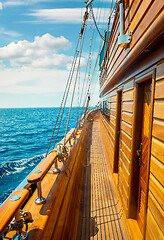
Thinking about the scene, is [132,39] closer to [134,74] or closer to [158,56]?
[134,74]

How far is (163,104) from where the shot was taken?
1267mm

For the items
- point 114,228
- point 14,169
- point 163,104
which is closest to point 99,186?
point 114,228

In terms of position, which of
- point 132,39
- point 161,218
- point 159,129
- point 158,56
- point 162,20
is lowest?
point 161,218

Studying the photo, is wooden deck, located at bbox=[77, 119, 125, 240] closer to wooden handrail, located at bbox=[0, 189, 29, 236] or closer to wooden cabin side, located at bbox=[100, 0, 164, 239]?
wooden cabin side, located at bbox=[100, 0, 164, 239]

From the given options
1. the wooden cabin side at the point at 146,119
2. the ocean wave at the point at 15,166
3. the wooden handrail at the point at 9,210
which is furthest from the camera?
the ocean wave at the point at 15,166

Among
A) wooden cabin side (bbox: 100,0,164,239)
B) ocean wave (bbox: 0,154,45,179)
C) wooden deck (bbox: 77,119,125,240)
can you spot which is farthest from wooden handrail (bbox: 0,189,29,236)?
ocean wave (bbox: 0,154,45,179)

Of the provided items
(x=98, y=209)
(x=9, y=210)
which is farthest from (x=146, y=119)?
(x=98, y=209)

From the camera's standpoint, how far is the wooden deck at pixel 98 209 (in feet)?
7.64

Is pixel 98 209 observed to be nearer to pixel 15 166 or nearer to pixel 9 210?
pixel 9 210

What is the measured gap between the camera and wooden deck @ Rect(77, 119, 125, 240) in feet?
7.64

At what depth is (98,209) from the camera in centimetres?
283

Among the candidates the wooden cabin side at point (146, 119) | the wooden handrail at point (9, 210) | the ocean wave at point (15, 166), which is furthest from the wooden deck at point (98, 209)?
the ocean wave at point (15, 166)

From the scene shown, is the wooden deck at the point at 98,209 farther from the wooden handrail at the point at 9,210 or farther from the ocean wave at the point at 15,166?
the ocean wave at the point at 15,166

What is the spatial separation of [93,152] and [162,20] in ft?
16.9
